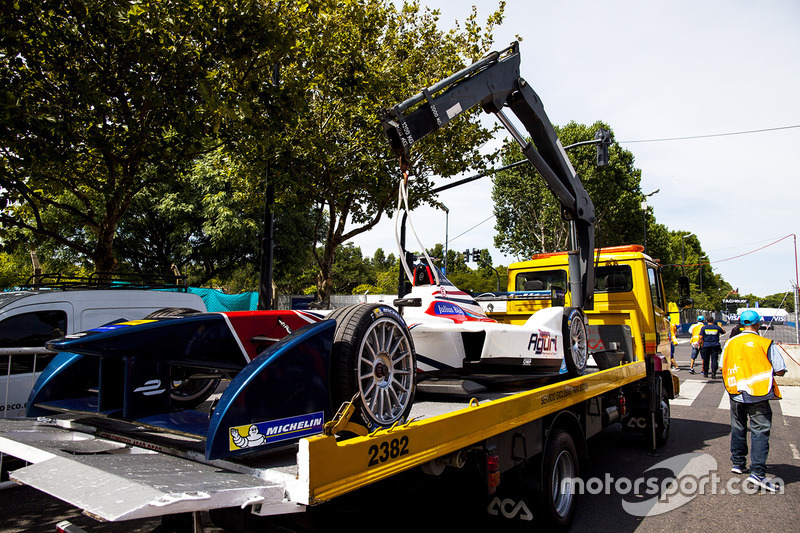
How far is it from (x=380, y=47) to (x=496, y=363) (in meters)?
12.4

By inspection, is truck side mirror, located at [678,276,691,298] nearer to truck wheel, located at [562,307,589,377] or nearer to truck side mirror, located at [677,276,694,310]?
truck side mirror, located at [677,276,694,310]

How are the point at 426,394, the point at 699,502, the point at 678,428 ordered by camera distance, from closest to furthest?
the point at 426,394 → the point at 699,502 → the point at 678,428

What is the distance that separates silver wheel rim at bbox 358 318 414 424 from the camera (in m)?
3.05

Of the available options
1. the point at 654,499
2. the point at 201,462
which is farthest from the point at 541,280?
the point at 201,462

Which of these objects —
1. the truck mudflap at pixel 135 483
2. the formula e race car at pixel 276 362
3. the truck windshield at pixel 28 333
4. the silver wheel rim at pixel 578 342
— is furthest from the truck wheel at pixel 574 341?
the truck windshield at pixel 28 333

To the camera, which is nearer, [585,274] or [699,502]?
[699,502]

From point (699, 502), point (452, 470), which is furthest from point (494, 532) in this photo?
point (699, 502)

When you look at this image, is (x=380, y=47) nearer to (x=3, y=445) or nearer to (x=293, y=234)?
(x=293, y=234)

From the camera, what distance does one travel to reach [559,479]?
15.5 feet

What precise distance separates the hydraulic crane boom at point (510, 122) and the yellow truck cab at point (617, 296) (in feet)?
1.19

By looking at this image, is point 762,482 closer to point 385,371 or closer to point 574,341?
point 574,341

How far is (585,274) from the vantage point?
25.1 ft

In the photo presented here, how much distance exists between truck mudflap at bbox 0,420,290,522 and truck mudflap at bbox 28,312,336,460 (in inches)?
8.2
